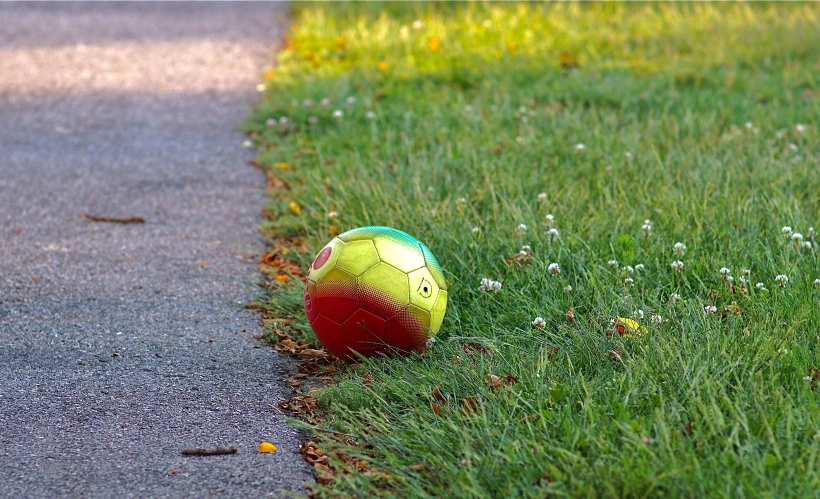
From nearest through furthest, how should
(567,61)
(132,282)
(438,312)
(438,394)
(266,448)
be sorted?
(266,448)
(438,394)
(438,312)
(132,282)
(567,61)

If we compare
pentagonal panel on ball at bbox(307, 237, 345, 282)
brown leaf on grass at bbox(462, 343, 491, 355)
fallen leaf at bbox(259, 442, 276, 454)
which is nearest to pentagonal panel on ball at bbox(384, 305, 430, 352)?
brown leaf on grass at bbox(462, 343, 491, 355)

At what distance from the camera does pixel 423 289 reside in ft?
11.2

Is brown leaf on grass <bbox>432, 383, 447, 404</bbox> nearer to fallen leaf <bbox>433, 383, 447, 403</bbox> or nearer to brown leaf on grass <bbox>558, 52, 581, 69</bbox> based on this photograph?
fallen leaf <bbox>433, 383, 447, 403</bbox>

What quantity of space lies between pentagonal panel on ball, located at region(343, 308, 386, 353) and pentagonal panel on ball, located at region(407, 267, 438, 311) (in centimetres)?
15

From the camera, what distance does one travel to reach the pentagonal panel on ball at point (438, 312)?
11.3ft

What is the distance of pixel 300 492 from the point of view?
2693mm

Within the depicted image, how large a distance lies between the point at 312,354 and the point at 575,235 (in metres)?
1.36

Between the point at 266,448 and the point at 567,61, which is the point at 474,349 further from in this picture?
the point at 567,61

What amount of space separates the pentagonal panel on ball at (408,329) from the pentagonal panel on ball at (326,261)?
323mm

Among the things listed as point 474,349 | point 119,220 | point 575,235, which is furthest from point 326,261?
point 119,220

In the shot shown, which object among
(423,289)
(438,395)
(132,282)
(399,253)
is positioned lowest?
(132,282)

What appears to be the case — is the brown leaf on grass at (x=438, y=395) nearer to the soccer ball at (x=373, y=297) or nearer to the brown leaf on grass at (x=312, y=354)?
the soccer ball at (x=373, y=297)

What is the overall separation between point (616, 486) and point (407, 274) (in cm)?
125

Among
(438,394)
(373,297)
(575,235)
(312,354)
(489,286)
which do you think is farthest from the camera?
(575,235)
